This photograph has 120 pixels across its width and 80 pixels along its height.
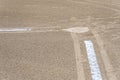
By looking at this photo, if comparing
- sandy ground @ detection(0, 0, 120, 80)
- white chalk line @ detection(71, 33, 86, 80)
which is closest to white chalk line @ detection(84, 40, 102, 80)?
sandy ground @ detection(0, 0, 120, 80)

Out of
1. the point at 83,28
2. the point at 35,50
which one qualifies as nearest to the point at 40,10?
the point at 83,28

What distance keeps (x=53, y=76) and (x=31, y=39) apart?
7.52 ft

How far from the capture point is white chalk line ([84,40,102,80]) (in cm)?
589

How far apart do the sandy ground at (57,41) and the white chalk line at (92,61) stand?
8cm

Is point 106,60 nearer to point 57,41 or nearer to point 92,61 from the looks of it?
point 92,61

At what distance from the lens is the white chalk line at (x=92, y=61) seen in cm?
589

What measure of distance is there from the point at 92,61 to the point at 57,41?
151cm

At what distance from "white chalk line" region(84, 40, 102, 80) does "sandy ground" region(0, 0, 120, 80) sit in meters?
0.08

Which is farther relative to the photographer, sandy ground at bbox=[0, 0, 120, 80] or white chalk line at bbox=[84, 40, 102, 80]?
sandy ground at bbox=[0, 0, 120, 80]

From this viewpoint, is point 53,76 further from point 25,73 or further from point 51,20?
point 51,20

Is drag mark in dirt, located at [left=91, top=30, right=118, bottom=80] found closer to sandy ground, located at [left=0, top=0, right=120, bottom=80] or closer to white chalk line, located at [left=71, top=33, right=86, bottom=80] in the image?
sandy ground, located at [left=0, top=0, right=120, bottom=80]

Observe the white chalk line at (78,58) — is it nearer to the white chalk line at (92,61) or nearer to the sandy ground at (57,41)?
the sandy ground at (57,41)

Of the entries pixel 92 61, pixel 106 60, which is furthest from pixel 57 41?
pixel 106 60

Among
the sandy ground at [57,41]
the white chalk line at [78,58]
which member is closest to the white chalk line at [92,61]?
the sandy ground at [57,41]
